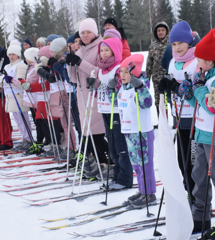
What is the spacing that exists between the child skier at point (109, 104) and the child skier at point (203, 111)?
1067mm

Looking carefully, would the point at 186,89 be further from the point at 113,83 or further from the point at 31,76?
the point at 31,76

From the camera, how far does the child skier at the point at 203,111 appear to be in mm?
2139

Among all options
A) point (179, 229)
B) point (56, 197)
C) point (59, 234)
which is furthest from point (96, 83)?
point (179, 229)

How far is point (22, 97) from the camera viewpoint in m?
5.65

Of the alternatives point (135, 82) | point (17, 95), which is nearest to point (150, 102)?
point (135, 82)

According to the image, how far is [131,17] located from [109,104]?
94.8ft

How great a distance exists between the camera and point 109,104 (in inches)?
134

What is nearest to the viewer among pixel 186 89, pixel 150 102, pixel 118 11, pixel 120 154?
pixel 186 89

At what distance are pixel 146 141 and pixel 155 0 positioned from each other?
109 ft

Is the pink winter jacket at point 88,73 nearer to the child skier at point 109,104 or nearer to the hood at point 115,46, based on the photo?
the child skier at point 109,104

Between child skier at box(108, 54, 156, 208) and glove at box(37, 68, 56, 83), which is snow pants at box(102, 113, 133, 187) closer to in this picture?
child skier at box(108, 54, 156, 208)

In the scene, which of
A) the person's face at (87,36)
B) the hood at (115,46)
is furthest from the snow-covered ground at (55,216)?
the person's face at (87,36)

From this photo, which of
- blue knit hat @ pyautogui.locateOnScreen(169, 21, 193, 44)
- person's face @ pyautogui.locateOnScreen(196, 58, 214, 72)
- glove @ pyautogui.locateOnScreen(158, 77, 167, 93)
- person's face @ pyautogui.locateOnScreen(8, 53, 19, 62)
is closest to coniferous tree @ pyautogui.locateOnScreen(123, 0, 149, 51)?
person's face @ pyautogui.locateOnScreen(8, 53, 19, 62)

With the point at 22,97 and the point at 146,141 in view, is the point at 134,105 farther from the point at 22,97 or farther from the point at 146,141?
the point at 22,97
